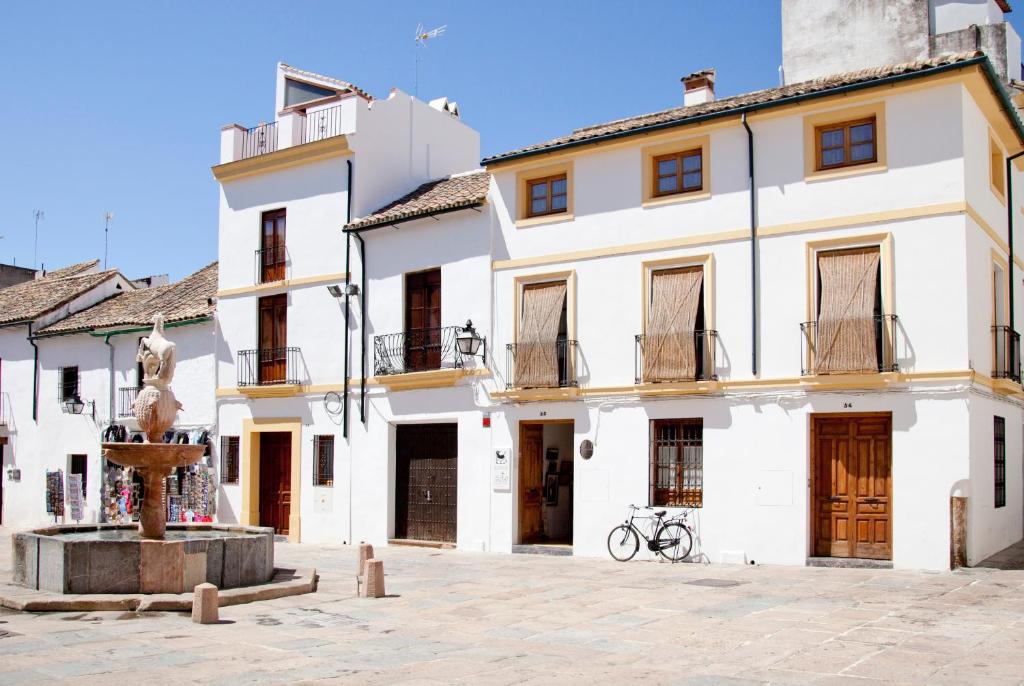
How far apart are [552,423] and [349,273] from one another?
585 cm

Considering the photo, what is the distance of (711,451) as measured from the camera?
16922 mm

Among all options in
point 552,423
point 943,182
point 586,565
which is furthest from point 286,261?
point 943,182

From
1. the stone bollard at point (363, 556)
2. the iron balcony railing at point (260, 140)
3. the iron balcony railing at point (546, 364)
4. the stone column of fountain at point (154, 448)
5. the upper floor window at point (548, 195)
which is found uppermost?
the iron balcony railing at point (260, 140)

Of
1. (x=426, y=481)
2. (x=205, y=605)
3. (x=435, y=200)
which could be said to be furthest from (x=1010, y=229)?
(x=205, y=605)

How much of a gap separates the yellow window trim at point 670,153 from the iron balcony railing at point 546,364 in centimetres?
297

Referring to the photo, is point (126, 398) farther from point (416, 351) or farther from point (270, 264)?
point (416, 351)

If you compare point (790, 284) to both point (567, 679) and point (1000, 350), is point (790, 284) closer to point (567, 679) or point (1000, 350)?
point (1000, 350)

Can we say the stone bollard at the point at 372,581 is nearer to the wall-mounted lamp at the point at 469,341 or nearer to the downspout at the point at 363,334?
the wall-mounted lamp at the point at 469,341

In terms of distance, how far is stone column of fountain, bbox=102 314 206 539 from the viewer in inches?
519

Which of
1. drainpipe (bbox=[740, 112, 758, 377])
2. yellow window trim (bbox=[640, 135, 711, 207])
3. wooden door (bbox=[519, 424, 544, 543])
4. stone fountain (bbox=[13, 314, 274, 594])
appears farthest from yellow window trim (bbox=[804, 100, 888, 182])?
stone fountain (bbox=[13, 314, 274, 594])

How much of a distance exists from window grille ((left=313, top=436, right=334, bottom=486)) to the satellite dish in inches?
24.0

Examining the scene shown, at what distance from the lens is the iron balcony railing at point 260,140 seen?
78.5ft

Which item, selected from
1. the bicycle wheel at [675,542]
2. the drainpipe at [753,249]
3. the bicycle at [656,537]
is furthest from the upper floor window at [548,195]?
the bicycle wheel at [675,542]

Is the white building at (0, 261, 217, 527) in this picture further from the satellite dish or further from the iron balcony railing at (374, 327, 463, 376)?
the iron balcony railing at (374, 327, 463, 376)
